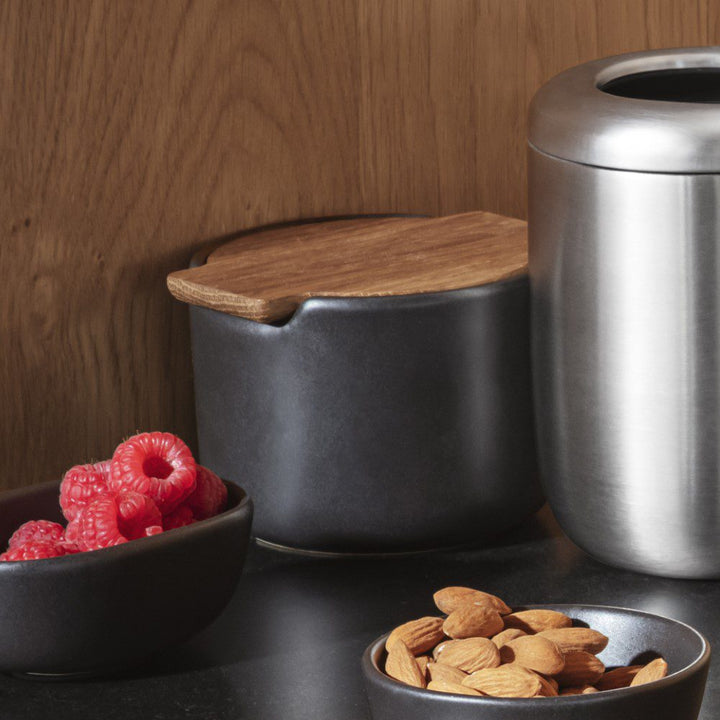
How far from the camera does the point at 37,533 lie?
2.60ft

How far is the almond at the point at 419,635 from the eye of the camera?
0.69 metres

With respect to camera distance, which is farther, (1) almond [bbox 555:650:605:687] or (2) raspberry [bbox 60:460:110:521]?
(2) raspberry [bbox 60:460:110:521]

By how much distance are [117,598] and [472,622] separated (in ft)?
0.60

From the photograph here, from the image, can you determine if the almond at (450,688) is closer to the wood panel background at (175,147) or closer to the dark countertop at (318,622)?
the dark countertop at (318,622)

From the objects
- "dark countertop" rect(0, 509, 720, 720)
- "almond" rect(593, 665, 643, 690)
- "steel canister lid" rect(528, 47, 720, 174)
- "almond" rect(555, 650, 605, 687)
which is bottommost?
"dark countertop" rect(0, 509, 720, 720)

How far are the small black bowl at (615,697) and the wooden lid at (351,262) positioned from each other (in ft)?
0.88

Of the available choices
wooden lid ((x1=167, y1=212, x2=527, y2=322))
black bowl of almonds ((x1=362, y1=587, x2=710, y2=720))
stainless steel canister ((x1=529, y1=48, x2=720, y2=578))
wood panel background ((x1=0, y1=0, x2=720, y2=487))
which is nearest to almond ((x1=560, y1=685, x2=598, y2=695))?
black bowl of almonds ((x1=362, y1=587, x2=710, y2=720))

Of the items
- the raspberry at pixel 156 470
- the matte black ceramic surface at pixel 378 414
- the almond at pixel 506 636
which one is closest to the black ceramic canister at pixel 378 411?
the matte black ceramic surface at pixel 378 414

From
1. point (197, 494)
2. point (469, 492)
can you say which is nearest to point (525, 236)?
point (469, 492)

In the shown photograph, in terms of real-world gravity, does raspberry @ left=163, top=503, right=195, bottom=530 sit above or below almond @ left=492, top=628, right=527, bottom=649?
above

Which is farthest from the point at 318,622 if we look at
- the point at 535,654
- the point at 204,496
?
the point at 535,654

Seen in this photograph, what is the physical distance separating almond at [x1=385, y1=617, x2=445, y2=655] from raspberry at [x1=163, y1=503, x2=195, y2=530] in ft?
0.52

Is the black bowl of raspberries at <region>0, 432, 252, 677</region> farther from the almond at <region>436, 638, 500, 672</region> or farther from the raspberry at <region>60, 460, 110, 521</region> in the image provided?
the almond at <region>436, 638, 500, 672</region>

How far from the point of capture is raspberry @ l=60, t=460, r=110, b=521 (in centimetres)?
81
